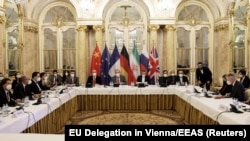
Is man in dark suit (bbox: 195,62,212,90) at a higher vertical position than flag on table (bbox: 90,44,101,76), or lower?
lower

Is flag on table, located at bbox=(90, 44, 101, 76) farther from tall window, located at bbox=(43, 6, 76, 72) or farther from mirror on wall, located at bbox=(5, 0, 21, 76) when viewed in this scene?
mirror on wall, located at bbox=(5, 0, 21, 76)

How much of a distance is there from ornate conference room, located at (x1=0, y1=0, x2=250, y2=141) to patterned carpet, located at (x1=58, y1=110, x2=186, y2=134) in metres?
0.10

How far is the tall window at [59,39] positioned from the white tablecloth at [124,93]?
4.42 metres

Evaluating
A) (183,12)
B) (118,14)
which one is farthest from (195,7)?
(118,14)

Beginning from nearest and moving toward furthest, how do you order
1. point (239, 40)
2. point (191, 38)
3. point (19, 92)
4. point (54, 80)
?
point (19, 92) < point (54, 80) < point (239, 40) < point (191, 38)

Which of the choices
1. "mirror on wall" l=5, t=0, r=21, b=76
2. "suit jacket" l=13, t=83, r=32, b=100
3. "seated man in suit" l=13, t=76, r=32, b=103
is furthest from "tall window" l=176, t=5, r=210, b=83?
"suit jacket" l=13, t=83, r=32, b=100

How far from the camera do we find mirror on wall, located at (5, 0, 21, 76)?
11961 millimetres

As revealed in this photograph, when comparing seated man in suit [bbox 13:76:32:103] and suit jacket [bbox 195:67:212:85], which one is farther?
suit jacket [bbox 195:67:212:85]

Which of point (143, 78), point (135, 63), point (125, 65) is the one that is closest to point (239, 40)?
point (135, 63)

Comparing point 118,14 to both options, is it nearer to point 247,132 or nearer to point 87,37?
point 87,37

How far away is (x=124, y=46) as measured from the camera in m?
10.8

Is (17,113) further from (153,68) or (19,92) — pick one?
(153,68)

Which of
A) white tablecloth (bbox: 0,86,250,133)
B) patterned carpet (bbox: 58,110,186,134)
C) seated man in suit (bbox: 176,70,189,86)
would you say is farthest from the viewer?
seated man in suit (bbox: 176,70,189,86)

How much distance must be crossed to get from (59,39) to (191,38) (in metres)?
6.58
